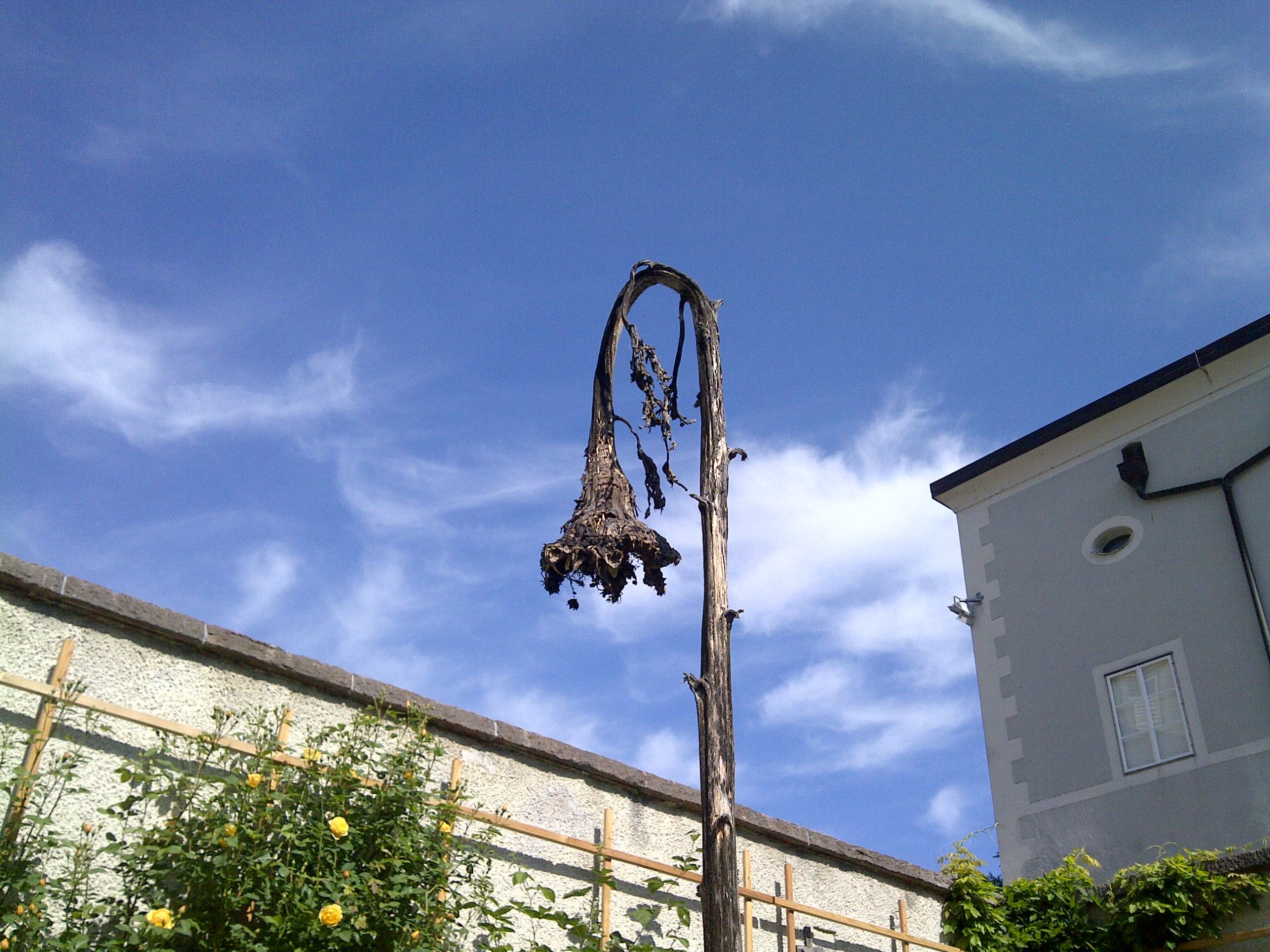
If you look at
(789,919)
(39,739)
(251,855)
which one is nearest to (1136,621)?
(789,919)

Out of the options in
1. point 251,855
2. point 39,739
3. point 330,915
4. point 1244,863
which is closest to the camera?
point 330,915

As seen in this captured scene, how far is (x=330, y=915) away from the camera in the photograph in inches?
174

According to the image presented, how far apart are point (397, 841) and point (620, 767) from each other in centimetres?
187

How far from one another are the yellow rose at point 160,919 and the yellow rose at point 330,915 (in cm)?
53

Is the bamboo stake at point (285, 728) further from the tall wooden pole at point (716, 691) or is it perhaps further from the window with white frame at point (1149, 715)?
the window with white frame at point (1149, 715)

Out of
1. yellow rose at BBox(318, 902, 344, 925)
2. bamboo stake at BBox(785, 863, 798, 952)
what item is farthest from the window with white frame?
yellow rose at BBox(318, 902, 344, 925)

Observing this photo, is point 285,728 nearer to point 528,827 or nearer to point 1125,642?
point 528,827

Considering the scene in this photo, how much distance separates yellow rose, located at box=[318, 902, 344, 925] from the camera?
4.42 meters

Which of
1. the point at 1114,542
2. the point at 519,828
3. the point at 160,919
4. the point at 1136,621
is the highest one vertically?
the point at 1114,542

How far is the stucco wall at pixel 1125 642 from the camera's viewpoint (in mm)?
10516

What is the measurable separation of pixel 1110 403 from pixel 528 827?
9.36m

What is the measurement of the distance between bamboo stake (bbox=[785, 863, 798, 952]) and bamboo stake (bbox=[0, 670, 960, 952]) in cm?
4

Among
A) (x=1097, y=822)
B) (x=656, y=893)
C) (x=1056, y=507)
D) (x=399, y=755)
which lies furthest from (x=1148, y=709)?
(x=399, y=755)

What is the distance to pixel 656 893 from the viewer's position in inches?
247
